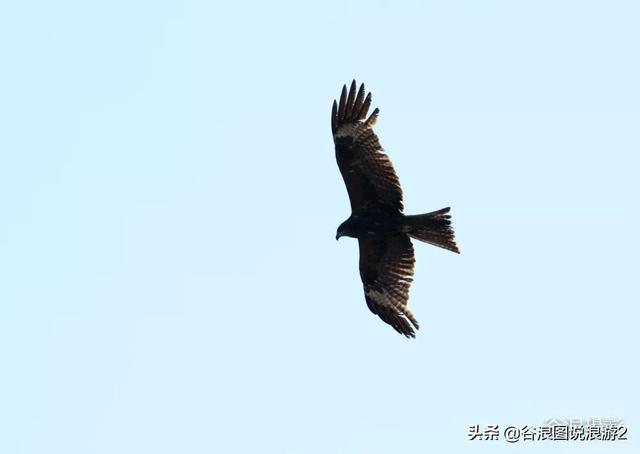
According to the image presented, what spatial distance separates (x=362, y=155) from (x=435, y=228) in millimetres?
1395

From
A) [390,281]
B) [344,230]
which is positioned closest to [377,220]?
[344,230]

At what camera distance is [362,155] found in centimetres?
1645

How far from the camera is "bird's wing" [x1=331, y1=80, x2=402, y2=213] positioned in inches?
644

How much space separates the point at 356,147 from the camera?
16.4 m

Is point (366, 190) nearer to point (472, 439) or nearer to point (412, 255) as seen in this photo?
point (412, 255)

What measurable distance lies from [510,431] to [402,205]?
3375 millimetres

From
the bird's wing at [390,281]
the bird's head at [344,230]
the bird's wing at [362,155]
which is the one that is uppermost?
the bird's wing at [362,155]

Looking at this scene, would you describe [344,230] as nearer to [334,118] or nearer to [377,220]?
[377,220]

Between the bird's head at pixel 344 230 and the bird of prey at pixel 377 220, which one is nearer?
the bird of prey at pixel 377 220

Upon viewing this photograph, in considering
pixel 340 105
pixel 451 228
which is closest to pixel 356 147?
pixel 340 105

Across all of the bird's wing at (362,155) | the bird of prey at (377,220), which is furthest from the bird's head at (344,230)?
the bird's wing at (362,155)

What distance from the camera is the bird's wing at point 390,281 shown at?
17469mm

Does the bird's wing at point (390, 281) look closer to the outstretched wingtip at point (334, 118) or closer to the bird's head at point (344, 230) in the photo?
the bird's head at point (344, 230)

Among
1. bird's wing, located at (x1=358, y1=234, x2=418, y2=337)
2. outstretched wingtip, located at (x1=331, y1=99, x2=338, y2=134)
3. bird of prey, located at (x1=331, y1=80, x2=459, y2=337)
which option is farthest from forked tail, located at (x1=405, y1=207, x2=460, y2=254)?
outstretched wingtip, located at (x1=331, y1=99, x2=338, y2=134)
